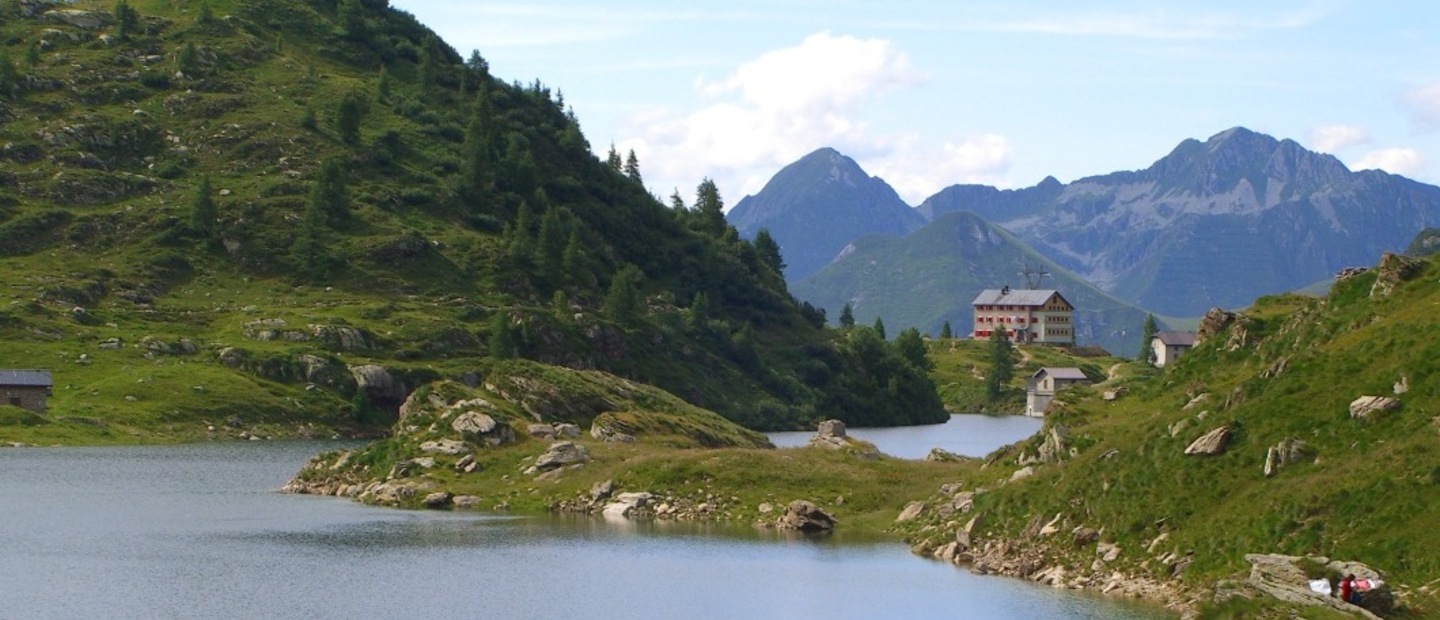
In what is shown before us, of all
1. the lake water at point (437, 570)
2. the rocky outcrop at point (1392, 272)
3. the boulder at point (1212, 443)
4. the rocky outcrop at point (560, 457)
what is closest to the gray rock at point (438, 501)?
the lake water at point (437, 570)

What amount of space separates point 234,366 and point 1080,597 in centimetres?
14731

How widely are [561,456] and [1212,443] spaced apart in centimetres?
5145

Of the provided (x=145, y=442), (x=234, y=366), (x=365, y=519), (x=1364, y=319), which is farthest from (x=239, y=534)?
(x=234, y=366)

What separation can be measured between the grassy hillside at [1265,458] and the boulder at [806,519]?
10959 mm

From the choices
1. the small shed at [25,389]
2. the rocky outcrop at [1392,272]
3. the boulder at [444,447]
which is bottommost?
the boulder at [444,447]

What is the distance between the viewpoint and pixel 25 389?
575 ft

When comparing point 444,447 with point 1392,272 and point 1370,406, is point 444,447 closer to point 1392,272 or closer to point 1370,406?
point 1392,272

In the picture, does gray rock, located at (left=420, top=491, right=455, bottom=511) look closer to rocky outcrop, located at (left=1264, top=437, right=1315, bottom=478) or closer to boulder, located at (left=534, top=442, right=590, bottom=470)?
boulder, located at (left=534, top=442, right=590, bottom=470)

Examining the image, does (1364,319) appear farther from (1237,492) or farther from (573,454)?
(573,454)

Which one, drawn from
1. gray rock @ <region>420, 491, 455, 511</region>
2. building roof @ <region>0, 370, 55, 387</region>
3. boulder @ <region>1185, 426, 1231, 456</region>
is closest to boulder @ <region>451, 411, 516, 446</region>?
gray rock @ <region>420, 491, 455, 511</region>

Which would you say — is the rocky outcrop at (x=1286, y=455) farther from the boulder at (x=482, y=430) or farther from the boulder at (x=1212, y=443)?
the boulder at (x=482, y=430)

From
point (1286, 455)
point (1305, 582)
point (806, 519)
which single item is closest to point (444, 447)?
point (806, 519)

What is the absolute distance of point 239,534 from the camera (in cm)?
9619

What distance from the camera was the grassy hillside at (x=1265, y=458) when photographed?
2425 inches
